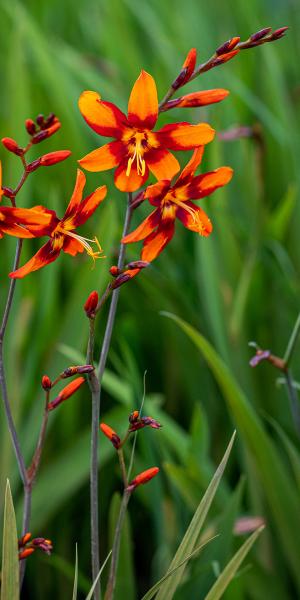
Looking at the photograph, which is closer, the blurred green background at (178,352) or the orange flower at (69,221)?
the orange flower at (69,221)

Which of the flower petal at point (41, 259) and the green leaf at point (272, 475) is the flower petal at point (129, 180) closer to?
the flower petal at point (41, 259)

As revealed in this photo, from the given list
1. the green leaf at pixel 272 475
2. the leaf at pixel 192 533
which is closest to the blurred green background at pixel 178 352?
the green leaf at pixel 272 475

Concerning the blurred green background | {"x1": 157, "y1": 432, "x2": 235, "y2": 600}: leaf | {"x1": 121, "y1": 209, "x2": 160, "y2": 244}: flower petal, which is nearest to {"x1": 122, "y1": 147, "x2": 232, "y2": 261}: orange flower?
{"x1": 121, "y1": 209, "x2": 160, "y2": 244}: flower petal

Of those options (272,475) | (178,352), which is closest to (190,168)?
(272,475)

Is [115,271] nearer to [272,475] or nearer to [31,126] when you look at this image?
[31,126]

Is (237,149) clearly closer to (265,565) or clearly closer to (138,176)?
(265,565)
